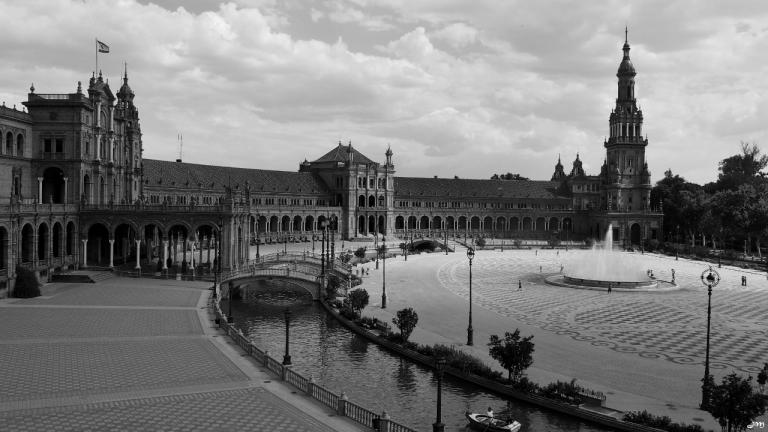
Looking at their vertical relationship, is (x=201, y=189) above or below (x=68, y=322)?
above

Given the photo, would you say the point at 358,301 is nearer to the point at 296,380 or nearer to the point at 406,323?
the point at 406,323

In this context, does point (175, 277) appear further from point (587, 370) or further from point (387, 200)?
point (387, 200)

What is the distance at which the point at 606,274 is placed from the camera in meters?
75.7

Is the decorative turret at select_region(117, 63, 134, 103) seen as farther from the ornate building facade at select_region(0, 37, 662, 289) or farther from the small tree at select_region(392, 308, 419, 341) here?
the small tree at select_region(392, 308, 419, 341)

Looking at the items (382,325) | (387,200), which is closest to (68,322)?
(382,325)

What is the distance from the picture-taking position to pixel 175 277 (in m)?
61.3

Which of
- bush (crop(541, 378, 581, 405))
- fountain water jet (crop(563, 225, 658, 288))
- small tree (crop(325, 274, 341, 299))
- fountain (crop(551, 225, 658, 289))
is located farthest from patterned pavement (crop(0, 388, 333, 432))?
fountain water jet (crop(563, 225, 658, 288))

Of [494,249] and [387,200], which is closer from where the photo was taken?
[494,249]

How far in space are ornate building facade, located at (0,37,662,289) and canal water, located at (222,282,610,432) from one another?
14.4 m

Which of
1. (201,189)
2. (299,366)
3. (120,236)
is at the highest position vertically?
(201,189)

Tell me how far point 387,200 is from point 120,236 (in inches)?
2814

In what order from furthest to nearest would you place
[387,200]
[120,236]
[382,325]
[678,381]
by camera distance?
[387,200], [120,236], [382,325], [678,381]

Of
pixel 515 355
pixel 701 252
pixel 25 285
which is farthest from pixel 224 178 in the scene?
pixel 515 355

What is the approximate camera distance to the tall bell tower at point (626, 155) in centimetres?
14375
